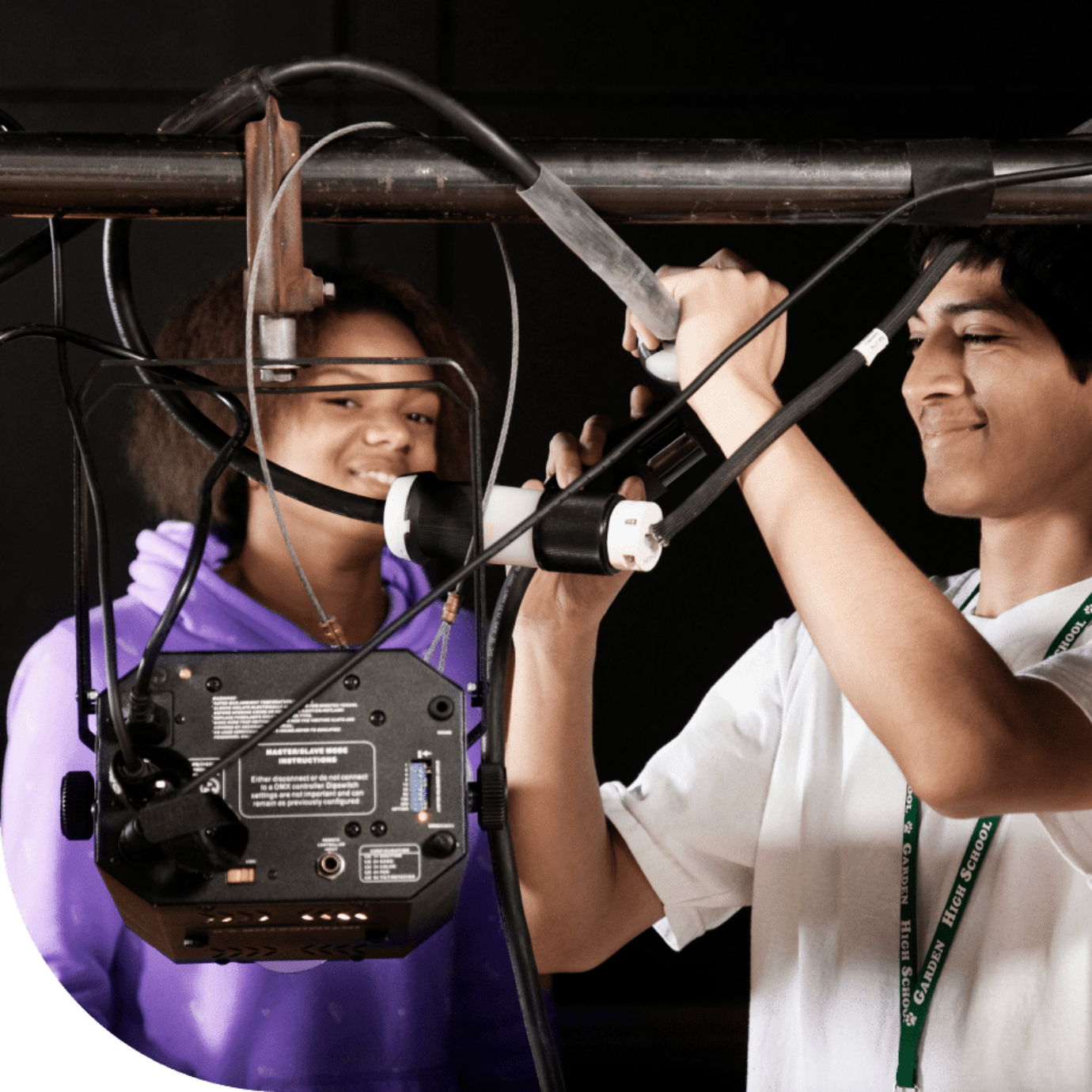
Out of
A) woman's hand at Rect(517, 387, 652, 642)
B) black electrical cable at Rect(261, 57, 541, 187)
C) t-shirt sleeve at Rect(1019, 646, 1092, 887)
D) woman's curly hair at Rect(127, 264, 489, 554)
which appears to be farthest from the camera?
woman's curly hair at Rect(127, 264, 489, 554)

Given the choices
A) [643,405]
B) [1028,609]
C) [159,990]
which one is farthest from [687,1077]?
[643,405]

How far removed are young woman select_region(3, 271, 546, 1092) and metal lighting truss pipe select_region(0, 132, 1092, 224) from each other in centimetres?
80

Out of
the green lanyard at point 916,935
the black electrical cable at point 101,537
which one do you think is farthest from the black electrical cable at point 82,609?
the green lanyard at point 916,935

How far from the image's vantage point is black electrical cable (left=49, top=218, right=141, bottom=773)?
52 centimetres

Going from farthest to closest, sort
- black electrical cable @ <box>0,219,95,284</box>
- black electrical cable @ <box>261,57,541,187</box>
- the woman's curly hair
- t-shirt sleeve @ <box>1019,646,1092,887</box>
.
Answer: the woman's curly hair → t-shirt sleeve @ <box>1019,646,1092,887</box> → black electrical cable @ <box>0,219,95,284</box> → black electrical cable @ <box>261,57,541,187</box>

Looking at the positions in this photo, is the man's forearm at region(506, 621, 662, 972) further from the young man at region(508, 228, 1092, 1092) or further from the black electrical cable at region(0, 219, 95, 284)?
the black electrical cable at region(0, 219, 95, 284)

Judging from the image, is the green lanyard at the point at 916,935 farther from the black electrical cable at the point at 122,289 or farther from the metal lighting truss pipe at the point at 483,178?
the black electrical cable at the point at 122,289

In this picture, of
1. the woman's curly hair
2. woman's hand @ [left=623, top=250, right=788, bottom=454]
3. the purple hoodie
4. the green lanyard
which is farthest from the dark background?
woman's hand @ [left=623, top=250, right=788, bottom=454]

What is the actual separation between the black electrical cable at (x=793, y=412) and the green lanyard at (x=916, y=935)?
0.55 metres

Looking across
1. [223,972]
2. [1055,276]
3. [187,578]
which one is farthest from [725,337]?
[223,972]

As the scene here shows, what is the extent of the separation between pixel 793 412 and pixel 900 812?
632 millimetres

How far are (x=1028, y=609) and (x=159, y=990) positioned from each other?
1.15 metres

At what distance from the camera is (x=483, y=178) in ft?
1.87

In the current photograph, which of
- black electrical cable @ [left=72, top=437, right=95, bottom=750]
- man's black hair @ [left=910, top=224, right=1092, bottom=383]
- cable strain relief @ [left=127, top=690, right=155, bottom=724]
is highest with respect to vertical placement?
man's black hair @ [left=910, top=224, right=1092, bottom=383]
